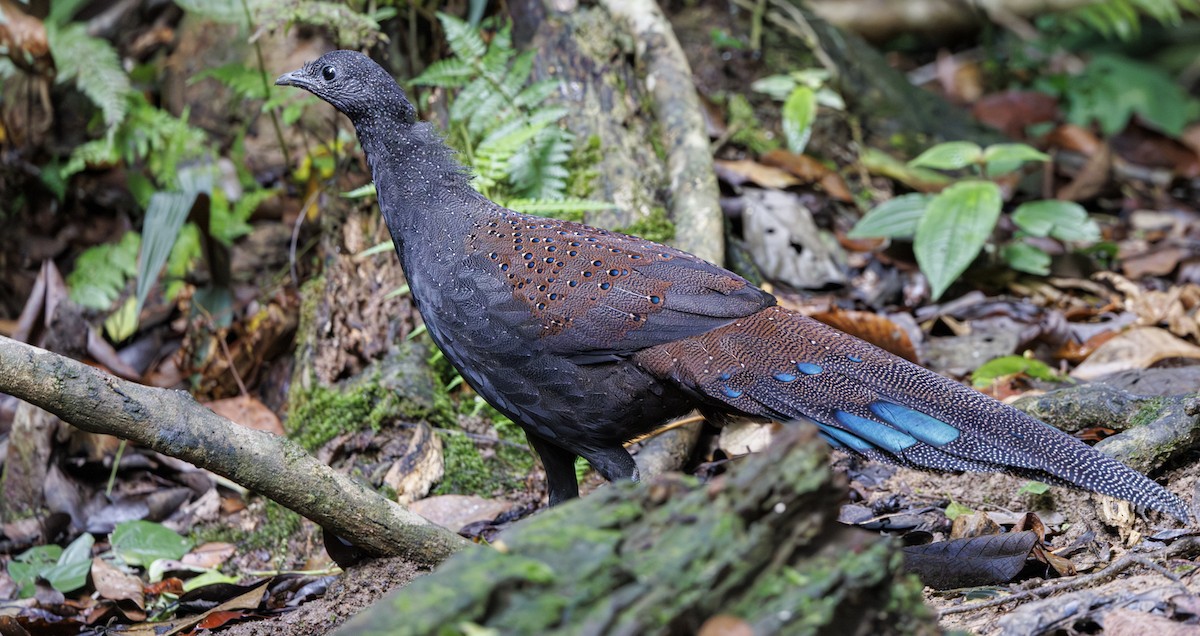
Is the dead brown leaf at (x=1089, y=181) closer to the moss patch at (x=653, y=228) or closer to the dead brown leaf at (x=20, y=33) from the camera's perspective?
the moss patch at (x=653, y=228)

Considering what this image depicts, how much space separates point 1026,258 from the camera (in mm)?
5891

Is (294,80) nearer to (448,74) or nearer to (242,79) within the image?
(448,74)

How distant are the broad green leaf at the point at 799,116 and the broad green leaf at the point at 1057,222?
1232 millimetres

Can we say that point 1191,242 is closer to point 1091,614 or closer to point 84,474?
point 1091,614

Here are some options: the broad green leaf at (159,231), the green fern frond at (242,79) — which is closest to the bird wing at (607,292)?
the broad green leaf at (159,231)

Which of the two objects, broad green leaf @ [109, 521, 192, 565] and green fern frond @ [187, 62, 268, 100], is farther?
green fern frond @ [187, 62, 268, 100]

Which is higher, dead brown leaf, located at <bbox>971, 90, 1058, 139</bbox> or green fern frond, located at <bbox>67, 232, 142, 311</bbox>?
green fern frond, located at <bbox>67, 232, 142, 311</bbox>

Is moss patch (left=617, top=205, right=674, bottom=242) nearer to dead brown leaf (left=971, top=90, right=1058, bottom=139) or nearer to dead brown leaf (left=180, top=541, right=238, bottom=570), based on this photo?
dead brown leaf (left=180, top=541, right=238, bottom=570)

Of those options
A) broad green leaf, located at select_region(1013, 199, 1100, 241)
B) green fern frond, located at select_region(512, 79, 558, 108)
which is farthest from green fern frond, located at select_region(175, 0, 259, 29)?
broad green leaf, located at select_region(1013, 199, 1100, 241)

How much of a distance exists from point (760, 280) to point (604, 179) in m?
0.99

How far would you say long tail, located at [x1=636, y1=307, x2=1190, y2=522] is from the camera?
2.86m

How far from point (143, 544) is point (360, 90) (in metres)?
2.05

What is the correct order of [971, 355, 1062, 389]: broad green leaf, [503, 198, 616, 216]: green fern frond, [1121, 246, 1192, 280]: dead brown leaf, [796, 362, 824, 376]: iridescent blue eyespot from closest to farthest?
[796, 362, 824, 376]: iridescent blue eyespot, [503, 198, 616, 216]: green fern frond, [971, 355, 1062, 389]: broad green leaf, [1121, 246, 1192, 280]: dead brown leaf

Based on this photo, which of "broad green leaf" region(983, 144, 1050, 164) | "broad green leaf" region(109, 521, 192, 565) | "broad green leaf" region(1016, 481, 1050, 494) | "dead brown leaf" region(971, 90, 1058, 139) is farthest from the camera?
"dead brown leaf" region(971, 90, 1058, 139)
